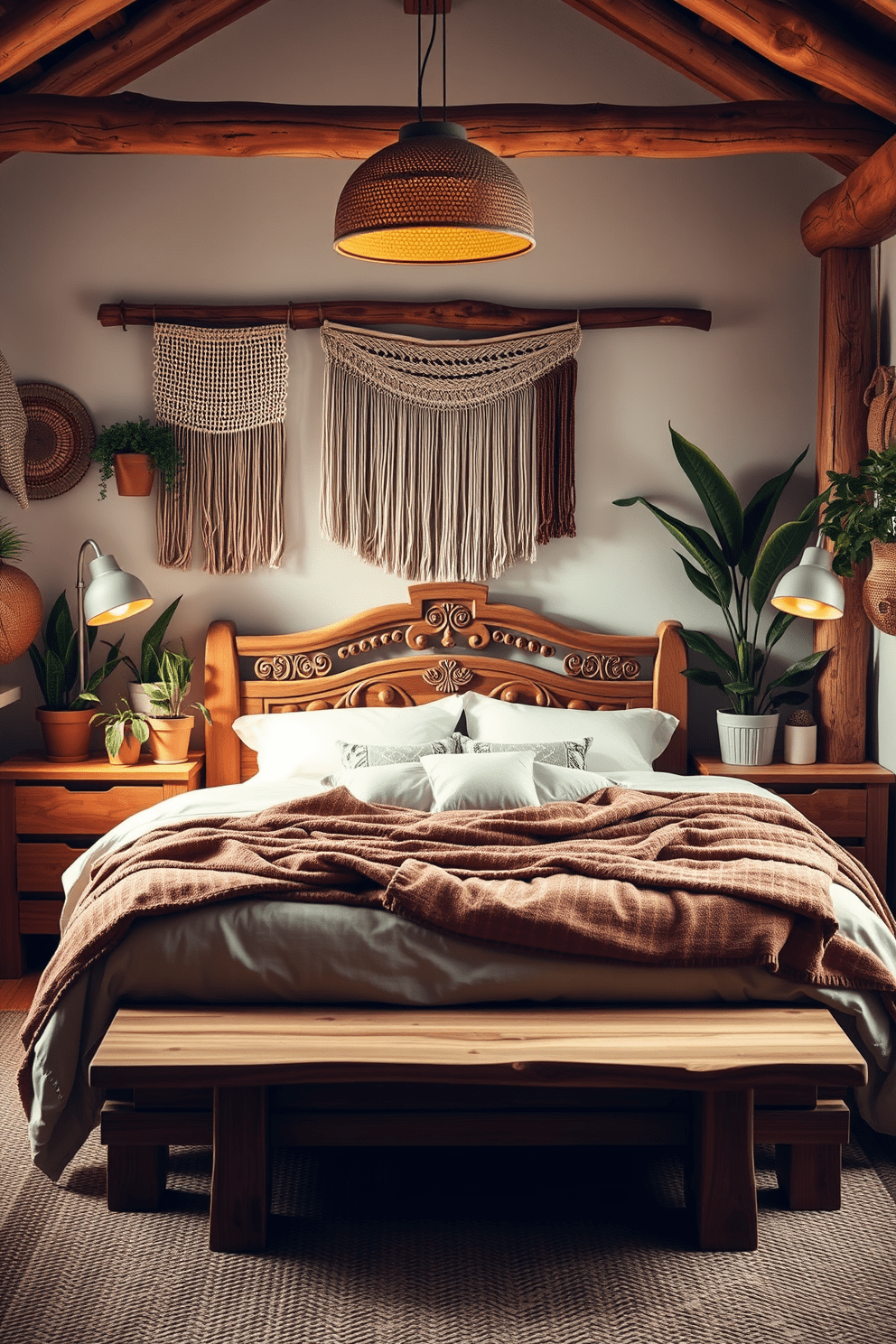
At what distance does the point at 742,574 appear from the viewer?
4461mm

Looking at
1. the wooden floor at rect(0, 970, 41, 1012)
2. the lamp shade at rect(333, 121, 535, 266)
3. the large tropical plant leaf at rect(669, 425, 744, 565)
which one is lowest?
the wooden floor at rect(0, 970, 41, 1012)

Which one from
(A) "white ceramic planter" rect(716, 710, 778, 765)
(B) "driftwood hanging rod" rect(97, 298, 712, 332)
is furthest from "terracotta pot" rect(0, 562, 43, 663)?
(A) "white ceramic planter" rect(716, 710, 778, 765)

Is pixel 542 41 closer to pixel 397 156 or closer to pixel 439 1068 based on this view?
pixel 397 156

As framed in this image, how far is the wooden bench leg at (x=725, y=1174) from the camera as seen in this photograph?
241cm

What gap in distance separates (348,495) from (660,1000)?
8.10 feet

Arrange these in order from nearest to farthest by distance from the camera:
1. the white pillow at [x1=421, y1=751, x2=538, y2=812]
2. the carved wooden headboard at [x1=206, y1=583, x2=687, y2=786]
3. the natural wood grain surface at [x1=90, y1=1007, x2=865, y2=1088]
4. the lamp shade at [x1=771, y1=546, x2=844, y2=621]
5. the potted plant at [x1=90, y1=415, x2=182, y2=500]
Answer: the natural wood grain surface at [x1=90, y1=1007, x2=865, y2=1088], the white pillow at [x1=421, y1=751, x2=538, y2=812], the lamp shade at [x1=771, y1=546, x2=844, y2=621], the potted plant at [x1=90, y1=415, x2=182, y2=500], the carved wooden headboard at [x1=206, y1=583, x2=687, y2=786]

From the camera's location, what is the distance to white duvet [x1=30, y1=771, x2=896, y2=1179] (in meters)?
2.59

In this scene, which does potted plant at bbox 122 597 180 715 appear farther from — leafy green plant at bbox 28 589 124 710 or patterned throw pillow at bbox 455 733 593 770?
patterned throw pillow at bbox 455 733 593 770

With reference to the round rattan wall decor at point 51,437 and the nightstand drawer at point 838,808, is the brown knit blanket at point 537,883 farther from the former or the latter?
the round rattan wall decor at point 51,437

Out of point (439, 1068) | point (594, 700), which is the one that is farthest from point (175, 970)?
point (594, 700)

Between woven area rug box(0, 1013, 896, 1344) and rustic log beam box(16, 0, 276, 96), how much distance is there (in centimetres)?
341

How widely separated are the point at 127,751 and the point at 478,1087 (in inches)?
83.6

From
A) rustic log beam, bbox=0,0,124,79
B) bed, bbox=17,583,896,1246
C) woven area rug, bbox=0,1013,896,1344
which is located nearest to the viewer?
woven area rug, bbox=0,1013,896,1344

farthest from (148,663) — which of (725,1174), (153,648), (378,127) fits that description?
(725,1174)
